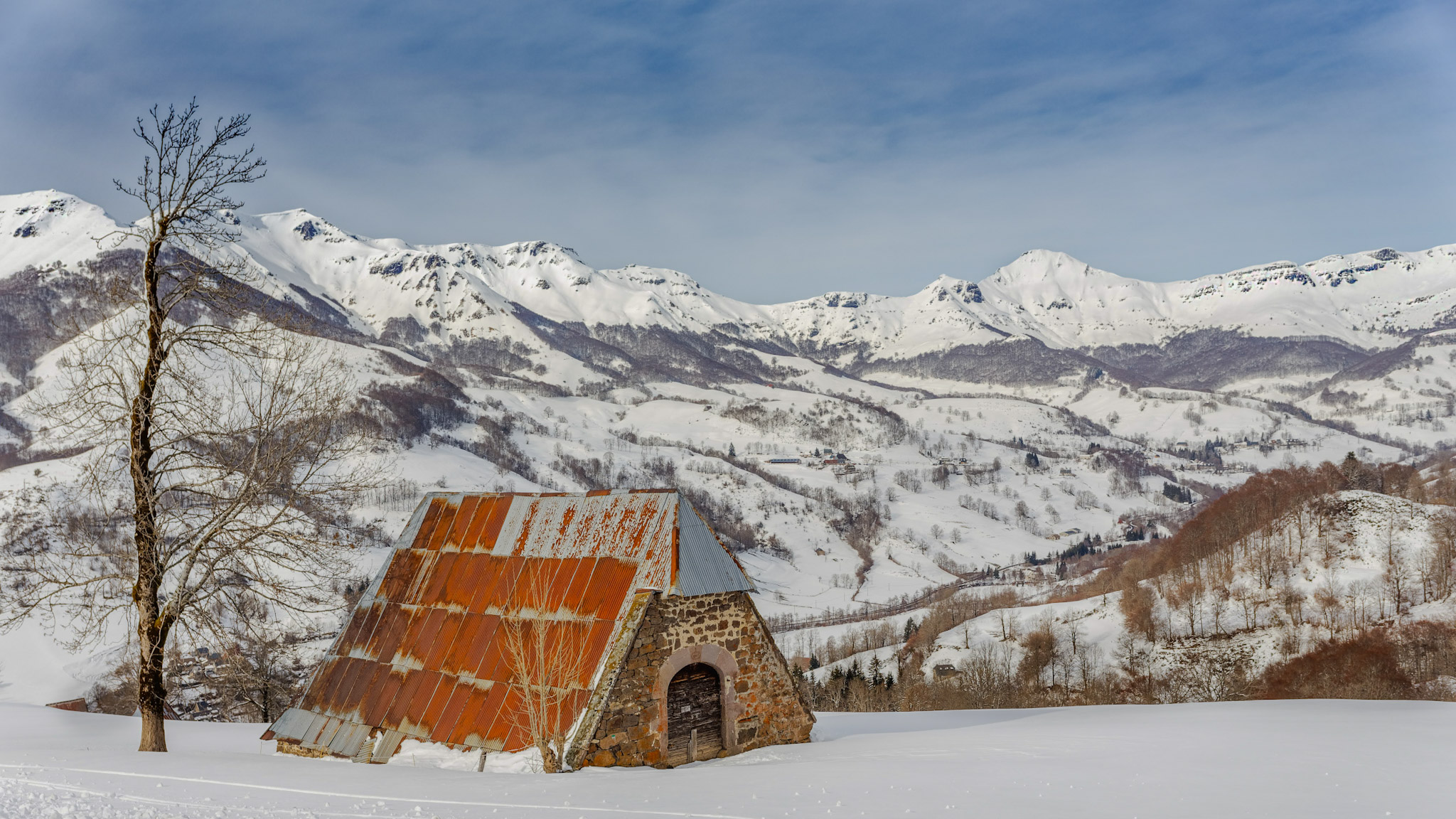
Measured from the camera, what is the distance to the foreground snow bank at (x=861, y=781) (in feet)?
31.0

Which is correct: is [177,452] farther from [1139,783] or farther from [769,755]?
[1139,783]

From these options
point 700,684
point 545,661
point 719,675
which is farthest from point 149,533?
point 719,675

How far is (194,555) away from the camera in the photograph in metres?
14.7

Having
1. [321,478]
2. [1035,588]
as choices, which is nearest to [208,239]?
[321,478]

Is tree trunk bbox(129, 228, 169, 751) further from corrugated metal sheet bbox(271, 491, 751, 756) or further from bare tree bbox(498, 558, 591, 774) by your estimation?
bare tree bbox(498, 558, 591, 774)

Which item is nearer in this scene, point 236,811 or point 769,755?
point 236,811

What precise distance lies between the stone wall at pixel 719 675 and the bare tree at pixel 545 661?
2.26 ft

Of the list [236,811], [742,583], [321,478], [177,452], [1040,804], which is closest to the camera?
[236,811]

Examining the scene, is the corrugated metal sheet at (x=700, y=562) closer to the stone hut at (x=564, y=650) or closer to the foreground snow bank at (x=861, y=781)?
the stone hut at (x=564, y=650)

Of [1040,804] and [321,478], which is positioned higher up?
[321,478]

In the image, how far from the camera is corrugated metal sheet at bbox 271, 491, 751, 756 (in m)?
14.7

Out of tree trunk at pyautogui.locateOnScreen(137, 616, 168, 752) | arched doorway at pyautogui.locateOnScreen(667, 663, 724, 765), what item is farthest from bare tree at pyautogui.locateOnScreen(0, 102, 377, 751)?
arched doorway at pyautogui.locateOnScreen(667, 663, 724, 765)

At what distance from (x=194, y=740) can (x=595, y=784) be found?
13200mm

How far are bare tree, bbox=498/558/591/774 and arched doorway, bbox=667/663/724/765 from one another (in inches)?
76.4
